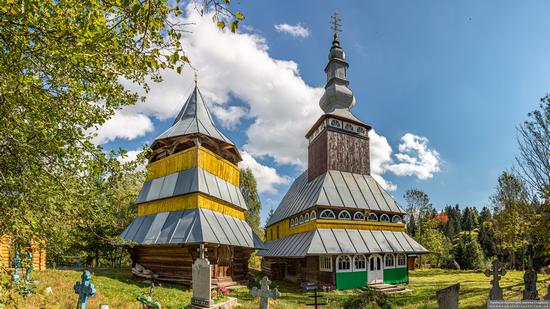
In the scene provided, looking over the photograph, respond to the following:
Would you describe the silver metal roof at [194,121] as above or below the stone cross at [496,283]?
above

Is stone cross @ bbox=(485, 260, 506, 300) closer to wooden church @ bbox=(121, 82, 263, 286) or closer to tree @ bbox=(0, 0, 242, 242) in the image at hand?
wooden church @ bbox=(121, 82, 263, 286)

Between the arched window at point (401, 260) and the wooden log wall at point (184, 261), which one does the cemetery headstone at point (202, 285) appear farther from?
the arched window at point (401, 260)

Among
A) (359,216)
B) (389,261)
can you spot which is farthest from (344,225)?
(389,261)

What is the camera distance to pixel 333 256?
65.9ft

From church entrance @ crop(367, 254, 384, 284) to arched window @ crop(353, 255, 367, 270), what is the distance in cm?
46

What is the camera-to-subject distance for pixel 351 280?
797 inches

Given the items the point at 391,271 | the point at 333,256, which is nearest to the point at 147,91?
the point at 333,256

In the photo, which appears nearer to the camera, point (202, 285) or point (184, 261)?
point (202, 285)

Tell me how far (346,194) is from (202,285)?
13.8m

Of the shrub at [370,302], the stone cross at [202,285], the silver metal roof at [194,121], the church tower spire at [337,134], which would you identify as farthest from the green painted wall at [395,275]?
the stone cross at [202,285]

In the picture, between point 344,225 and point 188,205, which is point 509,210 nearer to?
point 344,225

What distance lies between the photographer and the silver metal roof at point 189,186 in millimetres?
18609

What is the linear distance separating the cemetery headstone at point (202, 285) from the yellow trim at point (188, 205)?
6.12 m

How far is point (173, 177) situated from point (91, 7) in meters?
16.7
